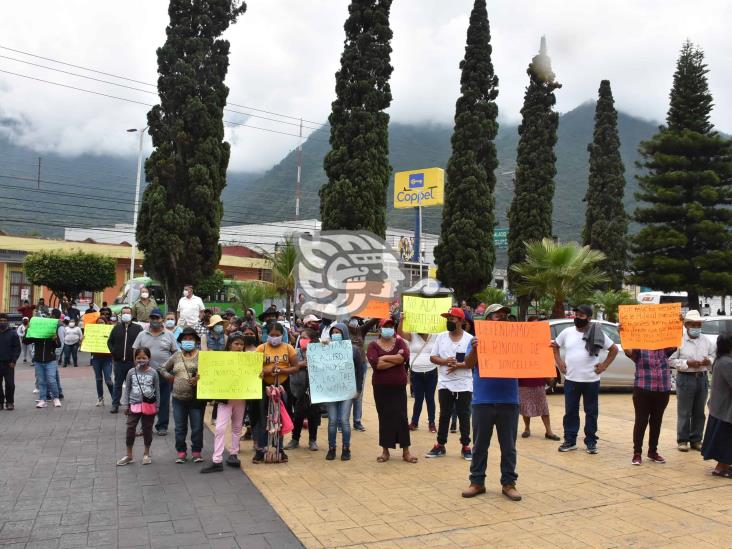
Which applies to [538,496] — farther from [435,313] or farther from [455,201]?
[455,201]

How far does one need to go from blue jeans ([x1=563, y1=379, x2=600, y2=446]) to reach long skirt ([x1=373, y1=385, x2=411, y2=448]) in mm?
2120

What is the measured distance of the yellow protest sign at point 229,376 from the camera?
295 inches

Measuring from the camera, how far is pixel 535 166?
33031 mm

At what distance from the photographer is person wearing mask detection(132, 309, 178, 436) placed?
9656 millimetres

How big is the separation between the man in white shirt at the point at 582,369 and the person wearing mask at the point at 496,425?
190 centimetres

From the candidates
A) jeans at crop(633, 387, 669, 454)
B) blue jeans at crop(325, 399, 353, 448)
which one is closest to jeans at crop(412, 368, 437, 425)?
blue jeans at crop(325, 399, 353, 448)

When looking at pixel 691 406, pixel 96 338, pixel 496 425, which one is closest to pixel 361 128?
pixel 96 338

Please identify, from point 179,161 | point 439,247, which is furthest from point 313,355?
point 439,247

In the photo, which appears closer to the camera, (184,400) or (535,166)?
(184,400)

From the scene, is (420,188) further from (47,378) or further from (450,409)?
(450,409)

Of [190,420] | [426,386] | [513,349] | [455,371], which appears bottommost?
[190,420]

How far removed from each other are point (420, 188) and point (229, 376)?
28552 millimetres

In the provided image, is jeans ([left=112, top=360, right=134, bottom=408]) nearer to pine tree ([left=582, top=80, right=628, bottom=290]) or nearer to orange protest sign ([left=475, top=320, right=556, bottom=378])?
orange protest sign ([left=475, top=320, right=556, bottom=378])

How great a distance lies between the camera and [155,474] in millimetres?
7234
